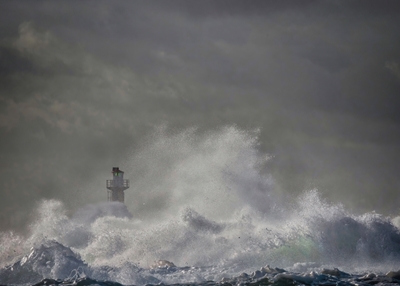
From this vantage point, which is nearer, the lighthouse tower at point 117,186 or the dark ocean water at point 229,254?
the dark ocean water at point 229,254

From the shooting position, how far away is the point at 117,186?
59.9 metres

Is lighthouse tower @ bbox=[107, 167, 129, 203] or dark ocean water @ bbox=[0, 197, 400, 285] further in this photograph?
lighthouse tower @ bbox=[107, 167, 129, 203]

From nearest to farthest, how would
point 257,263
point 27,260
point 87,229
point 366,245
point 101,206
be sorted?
point 27,260
point 257,263
point 366,245
point 87,229
point 101,206

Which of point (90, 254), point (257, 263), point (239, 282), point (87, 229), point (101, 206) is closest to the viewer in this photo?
point (239, 282)

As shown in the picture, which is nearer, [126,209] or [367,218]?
[367,218]

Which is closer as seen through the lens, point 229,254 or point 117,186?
point 229,254

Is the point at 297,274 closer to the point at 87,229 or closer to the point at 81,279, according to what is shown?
the point at 81,279

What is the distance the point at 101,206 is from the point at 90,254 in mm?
24882

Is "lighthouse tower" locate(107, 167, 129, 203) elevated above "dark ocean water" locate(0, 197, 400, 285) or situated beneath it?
elevated above

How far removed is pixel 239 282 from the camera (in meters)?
21.3

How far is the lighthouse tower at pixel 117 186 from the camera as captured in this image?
5975cm

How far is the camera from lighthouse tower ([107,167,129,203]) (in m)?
59.8

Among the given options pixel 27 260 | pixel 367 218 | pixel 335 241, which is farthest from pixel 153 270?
pixel 367 218

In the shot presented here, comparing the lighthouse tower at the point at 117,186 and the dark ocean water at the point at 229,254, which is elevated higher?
the lighthouse tower at the point at 117,186
